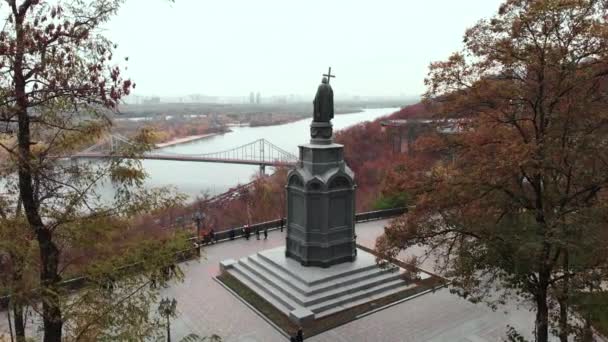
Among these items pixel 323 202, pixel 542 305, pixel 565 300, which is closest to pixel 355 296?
pixel 323 202

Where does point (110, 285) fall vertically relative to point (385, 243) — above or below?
above

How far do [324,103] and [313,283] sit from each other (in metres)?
6.22

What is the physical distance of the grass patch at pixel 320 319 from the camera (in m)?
12.4

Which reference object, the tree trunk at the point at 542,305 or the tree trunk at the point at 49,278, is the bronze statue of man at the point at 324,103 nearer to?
the tree trunk at the point at 542,305

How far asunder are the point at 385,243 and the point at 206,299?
23.8 feet

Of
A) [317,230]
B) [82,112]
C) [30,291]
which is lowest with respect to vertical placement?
[317,230]

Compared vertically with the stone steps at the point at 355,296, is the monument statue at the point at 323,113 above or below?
above

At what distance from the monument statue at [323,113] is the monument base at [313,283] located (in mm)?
4550

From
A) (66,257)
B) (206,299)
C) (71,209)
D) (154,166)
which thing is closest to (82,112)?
(71,209)

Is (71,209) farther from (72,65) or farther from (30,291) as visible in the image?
(72,65)

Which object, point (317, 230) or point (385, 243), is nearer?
point (385, 243)

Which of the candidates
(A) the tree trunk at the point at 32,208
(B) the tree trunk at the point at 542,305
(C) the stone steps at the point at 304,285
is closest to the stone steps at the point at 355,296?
(C) the stone steps at the point at 304,285

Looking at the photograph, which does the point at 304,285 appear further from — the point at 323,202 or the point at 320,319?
the point at 323,202

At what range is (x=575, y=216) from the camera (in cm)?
723
